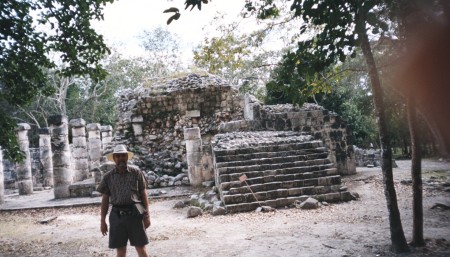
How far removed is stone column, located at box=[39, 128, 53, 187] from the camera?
13719mm

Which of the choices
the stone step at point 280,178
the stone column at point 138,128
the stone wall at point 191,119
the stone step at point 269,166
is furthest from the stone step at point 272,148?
the stone column at point 138,128

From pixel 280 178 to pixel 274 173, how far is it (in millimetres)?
217

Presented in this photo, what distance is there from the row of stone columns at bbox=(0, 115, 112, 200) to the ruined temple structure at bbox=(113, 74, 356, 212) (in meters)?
1.55

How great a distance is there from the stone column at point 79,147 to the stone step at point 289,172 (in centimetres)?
799

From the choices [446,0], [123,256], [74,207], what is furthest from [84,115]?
[446,0]

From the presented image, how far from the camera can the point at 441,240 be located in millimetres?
4164

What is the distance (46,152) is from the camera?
14297 mm

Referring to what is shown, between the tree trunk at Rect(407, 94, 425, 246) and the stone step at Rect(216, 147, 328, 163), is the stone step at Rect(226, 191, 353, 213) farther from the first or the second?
the tree trunk at Rect(407, 94, 425, 246)

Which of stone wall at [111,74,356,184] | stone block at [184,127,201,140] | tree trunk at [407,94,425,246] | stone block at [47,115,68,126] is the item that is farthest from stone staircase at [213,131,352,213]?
stone block at [47,115,68,126]

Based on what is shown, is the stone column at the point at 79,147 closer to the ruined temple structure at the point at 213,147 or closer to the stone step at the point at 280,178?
the ruined temple structure at the point at 213,147

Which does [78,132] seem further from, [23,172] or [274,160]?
[274,160]

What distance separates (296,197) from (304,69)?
4.76 metres

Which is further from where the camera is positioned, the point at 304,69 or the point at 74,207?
the point at 74,207

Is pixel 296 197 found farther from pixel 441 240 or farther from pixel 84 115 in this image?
pixel 84 115
